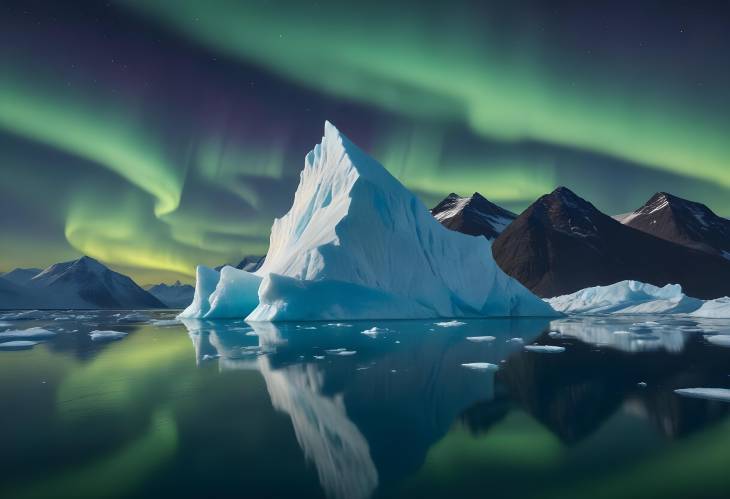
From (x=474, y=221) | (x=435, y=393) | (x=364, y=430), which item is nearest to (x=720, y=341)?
(x=435, y=393)

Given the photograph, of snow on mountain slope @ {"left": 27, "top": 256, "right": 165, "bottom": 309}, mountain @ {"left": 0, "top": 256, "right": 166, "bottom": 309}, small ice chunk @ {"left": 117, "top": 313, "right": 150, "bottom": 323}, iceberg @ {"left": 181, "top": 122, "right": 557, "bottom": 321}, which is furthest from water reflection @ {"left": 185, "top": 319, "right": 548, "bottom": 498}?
snow on mountain slope @ {"left": 27, "top": 256, "right": 165, "bottom": 309}

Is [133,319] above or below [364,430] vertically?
below

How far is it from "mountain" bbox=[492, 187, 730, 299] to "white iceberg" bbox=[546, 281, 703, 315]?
2861 inches

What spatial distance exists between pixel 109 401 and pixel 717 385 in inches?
468

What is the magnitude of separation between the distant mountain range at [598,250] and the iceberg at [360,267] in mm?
103489

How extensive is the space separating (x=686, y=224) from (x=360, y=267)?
630ft

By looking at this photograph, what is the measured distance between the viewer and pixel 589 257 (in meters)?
146

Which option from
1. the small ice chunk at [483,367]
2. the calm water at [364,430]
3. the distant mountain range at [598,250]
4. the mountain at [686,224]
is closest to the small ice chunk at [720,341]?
the calm water at [364,430]

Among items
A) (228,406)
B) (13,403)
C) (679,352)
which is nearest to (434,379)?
(228,406)

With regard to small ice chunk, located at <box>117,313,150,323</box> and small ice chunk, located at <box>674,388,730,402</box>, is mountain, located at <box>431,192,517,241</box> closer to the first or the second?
small ice chunk, located at <box>117,313,150,323</box>

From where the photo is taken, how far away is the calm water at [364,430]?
4.84m

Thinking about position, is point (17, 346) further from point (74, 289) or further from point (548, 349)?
point (74, 289)

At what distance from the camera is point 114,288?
199875mm

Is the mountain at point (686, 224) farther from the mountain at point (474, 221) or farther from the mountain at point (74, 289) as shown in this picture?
the mountain at point (74, 289)
